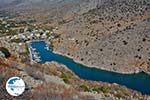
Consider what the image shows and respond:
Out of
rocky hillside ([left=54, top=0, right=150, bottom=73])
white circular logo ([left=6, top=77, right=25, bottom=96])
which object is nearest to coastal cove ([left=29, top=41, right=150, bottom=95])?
rocky hillside ([left=54, top=0, right=150, bottom=73])

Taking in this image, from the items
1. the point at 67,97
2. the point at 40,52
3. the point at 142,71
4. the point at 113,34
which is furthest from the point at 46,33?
the point at 67,97

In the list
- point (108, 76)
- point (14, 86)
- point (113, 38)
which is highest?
point (14, 86)

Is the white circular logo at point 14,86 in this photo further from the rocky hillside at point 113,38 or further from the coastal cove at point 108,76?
the rocky hillside at point 113,38

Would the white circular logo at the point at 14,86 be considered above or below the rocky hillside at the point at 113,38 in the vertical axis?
above

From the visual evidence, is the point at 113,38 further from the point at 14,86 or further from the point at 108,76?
the point at 14,86

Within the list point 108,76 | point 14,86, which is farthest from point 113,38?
point 14,86

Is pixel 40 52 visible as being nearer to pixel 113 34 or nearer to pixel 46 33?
pixel 113 34

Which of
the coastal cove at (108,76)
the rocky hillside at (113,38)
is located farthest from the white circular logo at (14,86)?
the rocky hillside at (113,38)

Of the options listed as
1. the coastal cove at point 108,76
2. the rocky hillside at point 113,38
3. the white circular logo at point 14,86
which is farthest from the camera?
the rocky hillside at point 113,38
